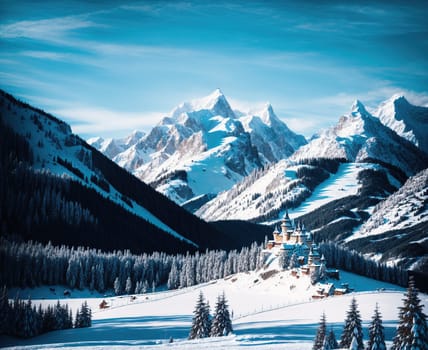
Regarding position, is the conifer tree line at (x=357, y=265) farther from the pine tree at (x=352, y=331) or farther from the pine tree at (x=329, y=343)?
the pine tree at (x=329, y=343)

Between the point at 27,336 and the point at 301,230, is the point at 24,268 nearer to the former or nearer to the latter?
the point at 27,336

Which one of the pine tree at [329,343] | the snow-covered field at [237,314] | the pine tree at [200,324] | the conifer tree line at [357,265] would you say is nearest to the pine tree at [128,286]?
the snow-covered field at [237,314]

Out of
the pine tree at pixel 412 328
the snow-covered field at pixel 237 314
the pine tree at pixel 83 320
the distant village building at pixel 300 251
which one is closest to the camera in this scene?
the pine tree at pixel 412 328

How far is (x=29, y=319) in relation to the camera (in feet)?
315

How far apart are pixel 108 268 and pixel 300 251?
197 ft

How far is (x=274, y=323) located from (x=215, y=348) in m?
31.4

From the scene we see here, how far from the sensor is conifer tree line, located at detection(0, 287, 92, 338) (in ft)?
306

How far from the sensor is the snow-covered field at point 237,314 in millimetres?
79238

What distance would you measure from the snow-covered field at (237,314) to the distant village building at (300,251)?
4.21 metres

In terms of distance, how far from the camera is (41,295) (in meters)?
150

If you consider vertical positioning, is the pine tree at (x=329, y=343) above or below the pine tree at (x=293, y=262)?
below

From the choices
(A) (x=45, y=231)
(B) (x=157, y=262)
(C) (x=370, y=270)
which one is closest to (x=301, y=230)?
(C) (x=370, y=270)

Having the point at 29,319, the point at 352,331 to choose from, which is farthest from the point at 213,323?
the point at 29,319

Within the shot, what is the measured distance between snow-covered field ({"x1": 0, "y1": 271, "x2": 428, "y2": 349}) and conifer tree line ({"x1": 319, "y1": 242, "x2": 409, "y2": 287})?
10049 mm
